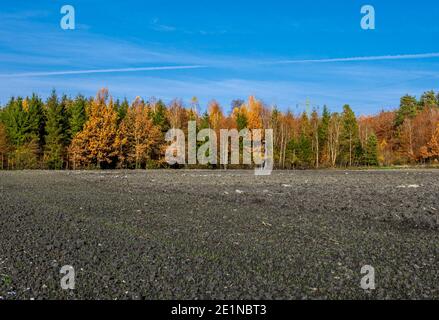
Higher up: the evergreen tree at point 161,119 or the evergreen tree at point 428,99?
the evergreen tree at point 428,99

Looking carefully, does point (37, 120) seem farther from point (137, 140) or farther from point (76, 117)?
point (137, 140)

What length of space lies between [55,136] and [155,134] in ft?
43.1

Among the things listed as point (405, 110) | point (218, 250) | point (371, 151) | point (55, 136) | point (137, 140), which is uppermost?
point (405, 110)

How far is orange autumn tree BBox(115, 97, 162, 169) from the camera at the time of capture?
201 ft

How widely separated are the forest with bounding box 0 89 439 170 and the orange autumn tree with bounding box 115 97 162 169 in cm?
13

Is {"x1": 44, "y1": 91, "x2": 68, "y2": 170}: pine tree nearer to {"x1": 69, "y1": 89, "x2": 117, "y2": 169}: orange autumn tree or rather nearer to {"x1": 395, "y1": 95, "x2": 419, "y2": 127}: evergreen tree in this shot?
{"x1": 69, "y1": 89, "x2": 117, "y2": 169}: orange autumn tree

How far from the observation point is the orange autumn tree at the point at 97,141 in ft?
190

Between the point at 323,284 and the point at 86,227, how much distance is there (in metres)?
6.55

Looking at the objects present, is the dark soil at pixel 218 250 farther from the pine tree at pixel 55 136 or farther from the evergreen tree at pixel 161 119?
the evergreen tree at pixel 161 119

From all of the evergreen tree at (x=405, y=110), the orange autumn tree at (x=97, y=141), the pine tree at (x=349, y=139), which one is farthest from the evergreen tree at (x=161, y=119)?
the evergreen tree at (x=405, y=110)

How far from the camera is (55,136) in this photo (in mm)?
58375

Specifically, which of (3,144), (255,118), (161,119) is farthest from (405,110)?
(3,144)

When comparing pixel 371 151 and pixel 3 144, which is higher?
pixel 3 144

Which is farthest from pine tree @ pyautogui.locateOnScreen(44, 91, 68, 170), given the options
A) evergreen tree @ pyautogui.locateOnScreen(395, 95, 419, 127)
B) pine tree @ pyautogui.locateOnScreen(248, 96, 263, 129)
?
→ evergreen tree @ pyautogui.locateOnScreen(395, 95, 419, 127)
